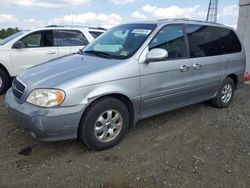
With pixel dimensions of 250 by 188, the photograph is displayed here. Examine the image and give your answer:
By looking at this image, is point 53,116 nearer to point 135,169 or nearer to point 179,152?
point 135,169

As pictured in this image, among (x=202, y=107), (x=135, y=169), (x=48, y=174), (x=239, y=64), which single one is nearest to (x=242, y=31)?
(x=239, y=64)

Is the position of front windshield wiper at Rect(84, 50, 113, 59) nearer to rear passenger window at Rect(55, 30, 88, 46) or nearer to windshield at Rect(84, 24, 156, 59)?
windshield at Rect(84, 24, 156, 59)

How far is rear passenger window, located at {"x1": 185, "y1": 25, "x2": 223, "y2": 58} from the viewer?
4789 mm

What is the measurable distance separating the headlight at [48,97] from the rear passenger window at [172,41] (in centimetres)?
154

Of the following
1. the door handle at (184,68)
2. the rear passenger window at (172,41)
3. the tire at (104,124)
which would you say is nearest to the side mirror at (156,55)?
the rear passenger window at (172,41)

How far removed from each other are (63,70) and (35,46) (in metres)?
4.17

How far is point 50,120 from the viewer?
10.8 feet

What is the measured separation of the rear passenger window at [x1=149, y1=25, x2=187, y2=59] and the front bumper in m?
1.55

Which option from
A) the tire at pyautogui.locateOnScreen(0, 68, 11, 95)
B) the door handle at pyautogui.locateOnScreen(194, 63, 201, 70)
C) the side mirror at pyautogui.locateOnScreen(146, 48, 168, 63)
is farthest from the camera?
the tire at pyautogui.locateOnScreen(0, 68, 11, 95)

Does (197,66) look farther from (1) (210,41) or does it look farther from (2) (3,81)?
(2) (3,81)

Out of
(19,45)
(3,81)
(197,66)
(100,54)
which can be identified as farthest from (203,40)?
(3,81)

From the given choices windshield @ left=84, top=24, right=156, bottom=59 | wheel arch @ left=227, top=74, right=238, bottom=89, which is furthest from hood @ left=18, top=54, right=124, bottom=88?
wheel arch @ left=227, top=74, right=238, bottom=89

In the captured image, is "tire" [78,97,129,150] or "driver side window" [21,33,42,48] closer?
"tire" [78,97,129,150]

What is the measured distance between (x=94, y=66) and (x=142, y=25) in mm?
1262
